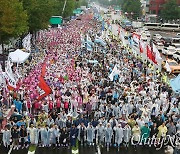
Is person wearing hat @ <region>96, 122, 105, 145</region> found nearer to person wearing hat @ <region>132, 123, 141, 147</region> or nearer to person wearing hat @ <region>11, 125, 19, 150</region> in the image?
person wearing hat @ <region>132, 123, 141, 147</region>

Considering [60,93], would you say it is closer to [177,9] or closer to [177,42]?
[177,42]

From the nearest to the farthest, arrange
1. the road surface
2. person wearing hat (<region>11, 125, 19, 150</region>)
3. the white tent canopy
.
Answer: person wearing hat (<region>11, 125, 19, 150</region>) → the road surface → the white tent canopy

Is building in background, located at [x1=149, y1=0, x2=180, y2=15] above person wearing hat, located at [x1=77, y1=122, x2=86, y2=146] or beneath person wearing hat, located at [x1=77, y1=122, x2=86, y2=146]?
above

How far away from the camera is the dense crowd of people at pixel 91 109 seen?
A: 1482 cm

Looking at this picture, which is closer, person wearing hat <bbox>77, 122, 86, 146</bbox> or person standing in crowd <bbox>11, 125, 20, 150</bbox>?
person standing in crowd <bbox>11, 125, 20, 150</bbox>

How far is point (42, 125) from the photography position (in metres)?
14.8

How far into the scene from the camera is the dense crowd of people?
48.6ft

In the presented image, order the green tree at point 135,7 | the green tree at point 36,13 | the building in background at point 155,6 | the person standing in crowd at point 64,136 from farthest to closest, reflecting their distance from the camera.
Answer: the building in background at point 155,6
the green tree at point 135,7
the green tree at point 36,13
the person standing in crowd at point 64,136

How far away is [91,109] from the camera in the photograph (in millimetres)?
18359

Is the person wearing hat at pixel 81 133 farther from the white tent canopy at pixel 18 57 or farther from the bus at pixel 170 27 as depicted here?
the bus at pixel 170 27

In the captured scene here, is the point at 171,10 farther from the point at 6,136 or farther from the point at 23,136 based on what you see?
the point at 6,136

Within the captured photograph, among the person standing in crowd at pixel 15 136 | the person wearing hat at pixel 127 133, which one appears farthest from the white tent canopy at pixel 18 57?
the person wearing hat at pixel 127 133

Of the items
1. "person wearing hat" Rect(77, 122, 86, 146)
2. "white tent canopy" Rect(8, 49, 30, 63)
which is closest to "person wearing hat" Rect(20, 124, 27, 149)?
"person wearing hat" Rect(77, 122, 86, 146)

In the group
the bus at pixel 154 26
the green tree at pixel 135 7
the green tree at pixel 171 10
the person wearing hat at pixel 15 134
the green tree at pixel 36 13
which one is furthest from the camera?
the green tree at pixel 135 7
